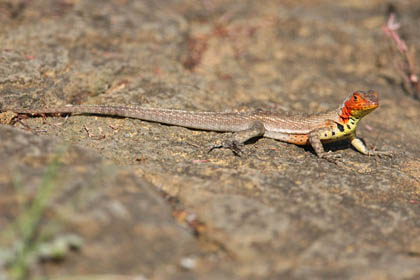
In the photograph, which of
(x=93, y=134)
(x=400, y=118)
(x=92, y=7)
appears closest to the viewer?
(x=93, y=134)

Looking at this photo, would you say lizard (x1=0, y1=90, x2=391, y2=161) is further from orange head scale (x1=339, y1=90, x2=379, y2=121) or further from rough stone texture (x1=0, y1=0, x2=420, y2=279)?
rough stone texture (x1=0, y1=0, x2=420, y2=279)

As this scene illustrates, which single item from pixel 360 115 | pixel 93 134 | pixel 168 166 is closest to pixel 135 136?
pixel 93 134

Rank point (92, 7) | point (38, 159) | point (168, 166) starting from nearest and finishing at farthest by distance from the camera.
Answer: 1. point (38, 159)
2. point (168, 166)
3. point (92, 7)

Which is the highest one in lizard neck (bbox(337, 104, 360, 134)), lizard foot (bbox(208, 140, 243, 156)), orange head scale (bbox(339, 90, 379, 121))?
orange head scale (bbox(339, 90, 379, 121))

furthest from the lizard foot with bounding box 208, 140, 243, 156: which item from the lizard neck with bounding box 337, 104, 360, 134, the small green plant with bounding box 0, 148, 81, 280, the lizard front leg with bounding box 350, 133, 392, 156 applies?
the small green plant with bounding box 0, 148, 81, 280

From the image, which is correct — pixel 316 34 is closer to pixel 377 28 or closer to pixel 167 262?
pixel 377 28

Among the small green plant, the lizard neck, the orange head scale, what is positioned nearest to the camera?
the small green plant

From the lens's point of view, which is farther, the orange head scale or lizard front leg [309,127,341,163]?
the orange head scale

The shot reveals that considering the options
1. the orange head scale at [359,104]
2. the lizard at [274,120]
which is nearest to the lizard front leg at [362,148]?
the lizard at [274,120]
